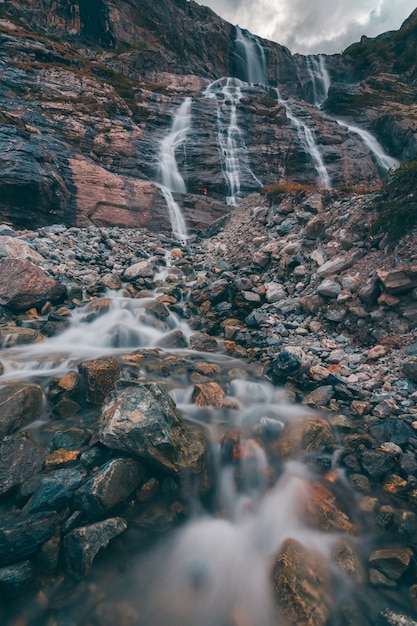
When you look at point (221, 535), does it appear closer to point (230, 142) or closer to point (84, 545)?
point (84, 545)

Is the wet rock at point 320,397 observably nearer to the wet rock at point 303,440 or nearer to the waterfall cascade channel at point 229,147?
the wet rock at point 303,440

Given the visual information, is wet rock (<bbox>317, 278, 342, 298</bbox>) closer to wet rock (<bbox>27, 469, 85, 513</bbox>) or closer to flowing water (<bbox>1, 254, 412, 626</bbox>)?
flowing water (<bbox>1, 254, 412, 626</bbox>)

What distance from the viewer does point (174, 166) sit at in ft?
87.7

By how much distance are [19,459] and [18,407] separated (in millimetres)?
1174

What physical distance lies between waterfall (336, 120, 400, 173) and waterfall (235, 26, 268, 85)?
3969cm

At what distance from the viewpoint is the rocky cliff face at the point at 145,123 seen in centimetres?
1905

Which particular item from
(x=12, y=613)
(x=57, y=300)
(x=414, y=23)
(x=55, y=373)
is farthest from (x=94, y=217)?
(x=414, y=23)

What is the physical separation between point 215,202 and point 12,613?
2399 cm

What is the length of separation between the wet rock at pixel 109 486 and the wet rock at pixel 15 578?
29.3 inches

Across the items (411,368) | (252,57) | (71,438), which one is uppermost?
(252,57)

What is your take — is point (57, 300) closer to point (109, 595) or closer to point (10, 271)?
point (10, 271)

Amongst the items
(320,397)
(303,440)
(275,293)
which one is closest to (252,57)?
(275,293)

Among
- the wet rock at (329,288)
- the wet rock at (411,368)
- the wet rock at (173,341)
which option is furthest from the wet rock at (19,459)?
the wet rock at (329,288)

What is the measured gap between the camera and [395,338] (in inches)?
267
